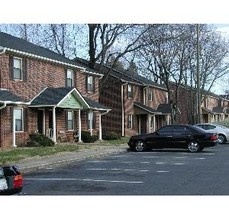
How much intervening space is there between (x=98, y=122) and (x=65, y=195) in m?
24.8

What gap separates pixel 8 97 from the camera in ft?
74.3

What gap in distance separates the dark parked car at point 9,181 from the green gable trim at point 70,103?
19408 mm

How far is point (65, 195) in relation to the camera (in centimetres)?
1033

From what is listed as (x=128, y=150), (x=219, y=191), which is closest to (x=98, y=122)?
(x=128, y=150)

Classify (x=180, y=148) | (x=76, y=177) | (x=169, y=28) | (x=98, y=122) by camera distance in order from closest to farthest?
(x=76, y=177) → (x=180, y=148) → (x=98, y=122) → (x=169, y=28)

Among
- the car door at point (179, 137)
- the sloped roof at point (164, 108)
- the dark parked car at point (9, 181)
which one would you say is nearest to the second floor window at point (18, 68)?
the car door at point (179, 137)

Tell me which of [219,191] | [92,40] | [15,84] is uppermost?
[92,40]

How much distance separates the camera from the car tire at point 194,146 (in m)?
22.9

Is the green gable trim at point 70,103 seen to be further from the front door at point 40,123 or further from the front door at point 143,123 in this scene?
the front door at point 143,123

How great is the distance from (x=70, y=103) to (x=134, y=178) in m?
15.5

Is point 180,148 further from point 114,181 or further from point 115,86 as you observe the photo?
point 115,86

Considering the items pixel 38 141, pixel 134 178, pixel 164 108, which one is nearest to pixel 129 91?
pixel 164 108

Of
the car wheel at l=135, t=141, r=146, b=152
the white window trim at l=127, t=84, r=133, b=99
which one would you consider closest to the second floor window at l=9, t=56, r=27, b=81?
the car wheel at l=135, t=141, r=146, b=152

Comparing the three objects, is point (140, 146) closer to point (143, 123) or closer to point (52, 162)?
point (52, 162)
